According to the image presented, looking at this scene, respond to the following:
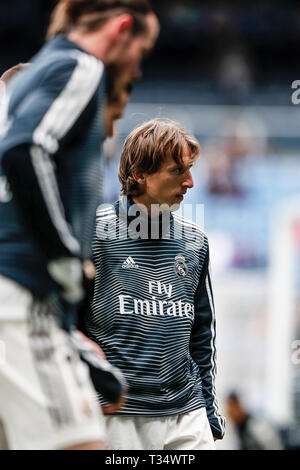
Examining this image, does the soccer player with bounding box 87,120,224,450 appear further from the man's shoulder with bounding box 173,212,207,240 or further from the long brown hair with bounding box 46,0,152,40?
the long brown hair with bounding box 46,0,152,40

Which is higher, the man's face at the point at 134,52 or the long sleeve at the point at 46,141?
the man's face at the point at 134,52

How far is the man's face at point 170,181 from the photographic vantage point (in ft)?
10.0

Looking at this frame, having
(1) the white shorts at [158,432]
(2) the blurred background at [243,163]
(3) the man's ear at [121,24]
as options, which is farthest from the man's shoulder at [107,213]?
(2) the blurred background at [243,163]

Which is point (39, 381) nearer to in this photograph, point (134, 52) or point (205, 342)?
point (134, 52)

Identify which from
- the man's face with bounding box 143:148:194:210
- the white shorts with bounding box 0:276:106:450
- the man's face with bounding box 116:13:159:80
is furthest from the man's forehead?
the white shorts with bounding box 0:276:106:450

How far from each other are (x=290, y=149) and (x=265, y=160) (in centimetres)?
61

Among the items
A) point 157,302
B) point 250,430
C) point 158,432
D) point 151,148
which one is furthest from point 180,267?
point 250,430

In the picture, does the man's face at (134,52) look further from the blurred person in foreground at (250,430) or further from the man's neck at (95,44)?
the blurred person in foreground at (250,430)

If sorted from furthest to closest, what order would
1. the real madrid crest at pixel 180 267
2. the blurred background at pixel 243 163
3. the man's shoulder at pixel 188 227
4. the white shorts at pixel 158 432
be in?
the blurred background at pixel 243 163
the man's shoulder at pixel 188 227
the real madrid crest at pixel 180 267
the white shorts at pixel 158 432

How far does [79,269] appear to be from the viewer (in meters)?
2.11

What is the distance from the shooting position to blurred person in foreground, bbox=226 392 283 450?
879 cm

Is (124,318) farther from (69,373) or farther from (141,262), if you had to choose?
(69,373)

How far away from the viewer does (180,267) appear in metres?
3.04
